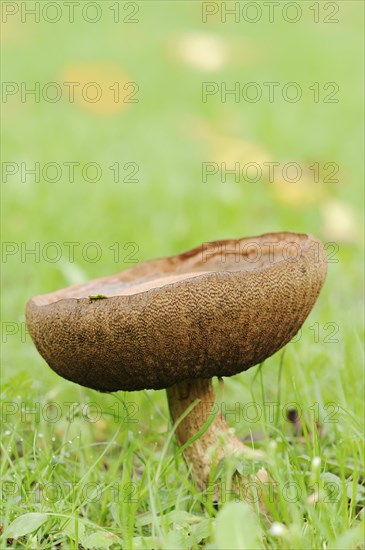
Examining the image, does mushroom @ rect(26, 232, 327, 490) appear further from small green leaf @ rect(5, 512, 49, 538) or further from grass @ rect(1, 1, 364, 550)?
small green leaf @ rect(5, 512, 49, 538)

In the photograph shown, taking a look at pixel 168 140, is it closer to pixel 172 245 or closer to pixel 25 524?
pixel 172 245

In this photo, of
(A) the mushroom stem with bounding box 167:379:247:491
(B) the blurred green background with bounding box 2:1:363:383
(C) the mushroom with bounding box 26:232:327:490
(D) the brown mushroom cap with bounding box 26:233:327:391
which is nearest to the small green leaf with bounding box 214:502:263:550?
(C) the mushroom with bounding box 26:232:327:490

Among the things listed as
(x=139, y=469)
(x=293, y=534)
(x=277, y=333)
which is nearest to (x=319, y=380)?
(x=139, y=469)

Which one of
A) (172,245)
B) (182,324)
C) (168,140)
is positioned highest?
(168,140)

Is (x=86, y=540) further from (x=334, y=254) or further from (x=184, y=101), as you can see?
(x=184, y=101)

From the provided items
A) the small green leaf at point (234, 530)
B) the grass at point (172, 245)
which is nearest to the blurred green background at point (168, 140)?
the grass at point (172, 245)

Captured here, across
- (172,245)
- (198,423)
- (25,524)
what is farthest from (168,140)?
(25,524)

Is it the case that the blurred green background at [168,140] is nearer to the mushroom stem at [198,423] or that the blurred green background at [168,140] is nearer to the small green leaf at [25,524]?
the mushroom stem at [198,423]
